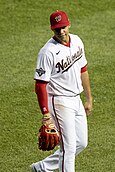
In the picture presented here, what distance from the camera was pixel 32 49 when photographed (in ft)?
40.3

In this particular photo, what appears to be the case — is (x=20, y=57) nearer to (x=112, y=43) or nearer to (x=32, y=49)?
(x=32, y=49)

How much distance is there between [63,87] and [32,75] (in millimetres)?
3930

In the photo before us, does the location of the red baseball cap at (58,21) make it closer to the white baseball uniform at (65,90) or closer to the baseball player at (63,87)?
the baseball player at (63,87)

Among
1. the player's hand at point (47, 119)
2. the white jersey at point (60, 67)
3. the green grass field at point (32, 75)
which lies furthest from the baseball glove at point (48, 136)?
the green grass field at point (32, 75)

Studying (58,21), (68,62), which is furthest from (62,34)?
(68,62)

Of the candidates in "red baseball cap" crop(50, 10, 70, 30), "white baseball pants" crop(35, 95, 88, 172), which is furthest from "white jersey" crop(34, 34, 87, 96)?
"red baseball cap" crop(50, 10, 70, 30)

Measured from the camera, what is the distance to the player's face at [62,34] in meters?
7.06

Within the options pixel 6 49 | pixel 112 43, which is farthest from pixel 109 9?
pixel 6 49

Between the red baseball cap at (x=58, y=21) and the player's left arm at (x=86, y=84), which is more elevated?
the red baseball cap at (x=58, y=21)

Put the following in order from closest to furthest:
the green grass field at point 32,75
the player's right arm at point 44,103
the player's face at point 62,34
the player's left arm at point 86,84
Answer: the player's right arm at point 44,103 → the player's face at point 62,34 → the player's left arm at point 86,84 → the green grass field at point 32,75

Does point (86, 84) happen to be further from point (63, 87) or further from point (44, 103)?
point (44, 103)

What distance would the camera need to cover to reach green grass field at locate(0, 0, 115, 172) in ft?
27.5

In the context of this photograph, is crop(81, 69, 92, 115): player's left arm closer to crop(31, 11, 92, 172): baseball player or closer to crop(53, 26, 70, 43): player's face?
crop(31, 11, 92, 172): baseball player

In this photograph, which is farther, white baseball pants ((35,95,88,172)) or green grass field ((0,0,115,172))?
green grass field ((0,0,115,172))
